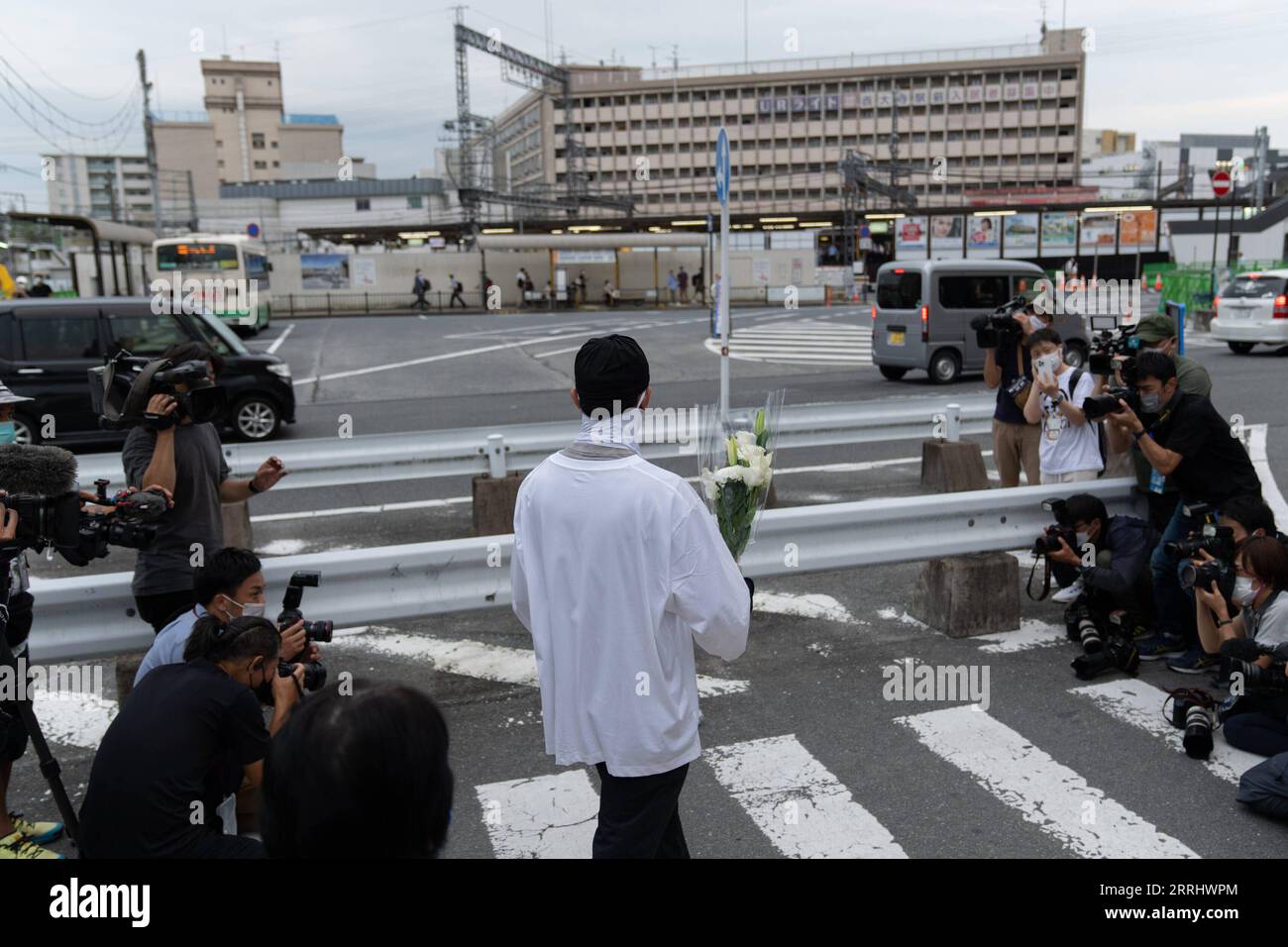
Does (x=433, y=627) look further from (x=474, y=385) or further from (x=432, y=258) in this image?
(x=432, y=258)

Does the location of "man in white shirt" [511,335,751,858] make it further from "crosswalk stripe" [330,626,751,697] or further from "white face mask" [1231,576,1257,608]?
"white face mask" [1231,576,1257,608]

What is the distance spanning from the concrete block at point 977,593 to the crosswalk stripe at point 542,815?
8.61ft

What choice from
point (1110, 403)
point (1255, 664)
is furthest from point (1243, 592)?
point (1110, 403)

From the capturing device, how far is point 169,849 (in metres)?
2.98

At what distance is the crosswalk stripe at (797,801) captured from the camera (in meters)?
3.92

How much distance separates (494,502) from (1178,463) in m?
4.99

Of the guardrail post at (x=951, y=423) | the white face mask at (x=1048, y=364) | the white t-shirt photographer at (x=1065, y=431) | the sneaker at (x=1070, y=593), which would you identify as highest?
the white face mask at (x=1048, y=364)

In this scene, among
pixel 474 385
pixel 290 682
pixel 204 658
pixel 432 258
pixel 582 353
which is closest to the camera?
pixel 582 353

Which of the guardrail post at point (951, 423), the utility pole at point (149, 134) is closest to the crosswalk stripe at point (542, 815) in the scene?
the guardrail post at point (951, 423)

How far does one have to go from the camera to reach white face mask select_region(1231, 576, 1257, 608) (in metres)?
4.89

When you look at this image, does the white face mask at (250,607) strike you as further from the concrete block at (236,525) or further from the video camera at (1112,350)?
the video camera at (1112,350)

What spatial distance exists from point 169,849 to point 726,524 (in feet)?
10.5

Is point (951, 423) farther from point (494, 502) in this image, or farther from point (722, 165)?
point (494, 502)
